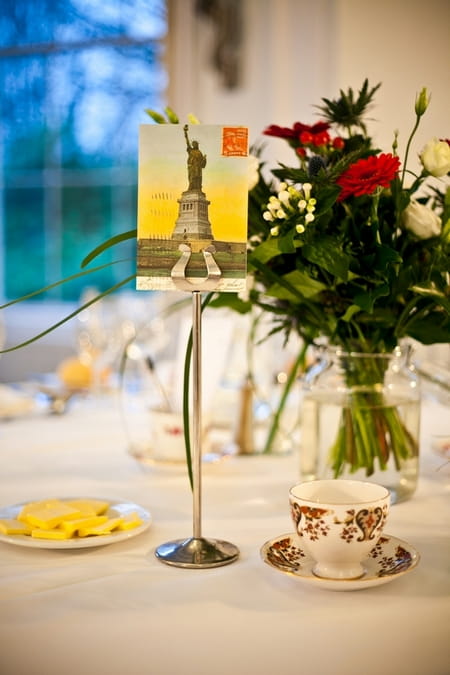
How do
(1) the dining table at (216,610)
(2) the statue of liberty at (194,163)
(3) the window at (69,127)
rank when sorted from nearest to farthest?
(1) the dining table at (216,610)
(2) the statue of liberty at (194,163)
(3) the window at (69,127)

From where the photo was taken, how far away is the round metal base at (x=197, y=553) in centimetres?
80

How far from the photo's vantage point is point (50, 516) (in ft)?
2.84

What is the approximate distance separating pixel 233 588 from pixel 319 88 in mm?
2735

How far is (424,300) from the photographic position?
1.02 meters

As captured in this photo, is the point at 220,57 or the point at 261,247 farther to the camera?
the point at 220,57

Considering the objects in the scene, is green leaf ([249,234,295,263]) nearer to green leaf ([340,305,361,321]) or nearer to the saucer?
green leaf ([340,305,361,321])

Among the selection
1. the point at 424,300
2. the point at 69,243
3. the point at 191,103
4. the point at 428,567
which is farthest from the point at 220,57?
the point at 428,567

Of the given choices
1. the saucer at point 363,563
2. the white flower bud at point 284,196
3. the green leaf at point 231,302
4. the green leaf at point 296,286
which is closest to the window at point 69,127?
the green leaf at point 231,302

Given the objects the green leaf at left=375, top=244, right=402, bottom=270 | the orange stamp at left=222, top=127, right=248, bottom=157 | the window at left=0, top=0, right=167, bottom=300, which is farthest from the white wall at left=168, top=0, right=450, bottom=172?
the orange stamp at left=222, top=127, right=248, bottom=157

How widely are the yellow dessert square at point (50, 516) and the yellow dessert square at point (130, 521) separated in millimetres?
48

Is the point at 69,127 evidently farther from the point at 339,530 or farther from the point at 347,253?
the point at 339,530

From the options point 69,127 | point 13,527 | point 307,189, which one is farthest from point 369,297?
point 69,127

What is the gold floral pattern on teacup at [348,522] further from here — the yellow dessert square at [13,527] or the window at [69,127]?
the window at [69,127]

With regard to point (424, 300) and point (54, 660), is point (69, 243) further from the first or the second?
point (54, 660)
